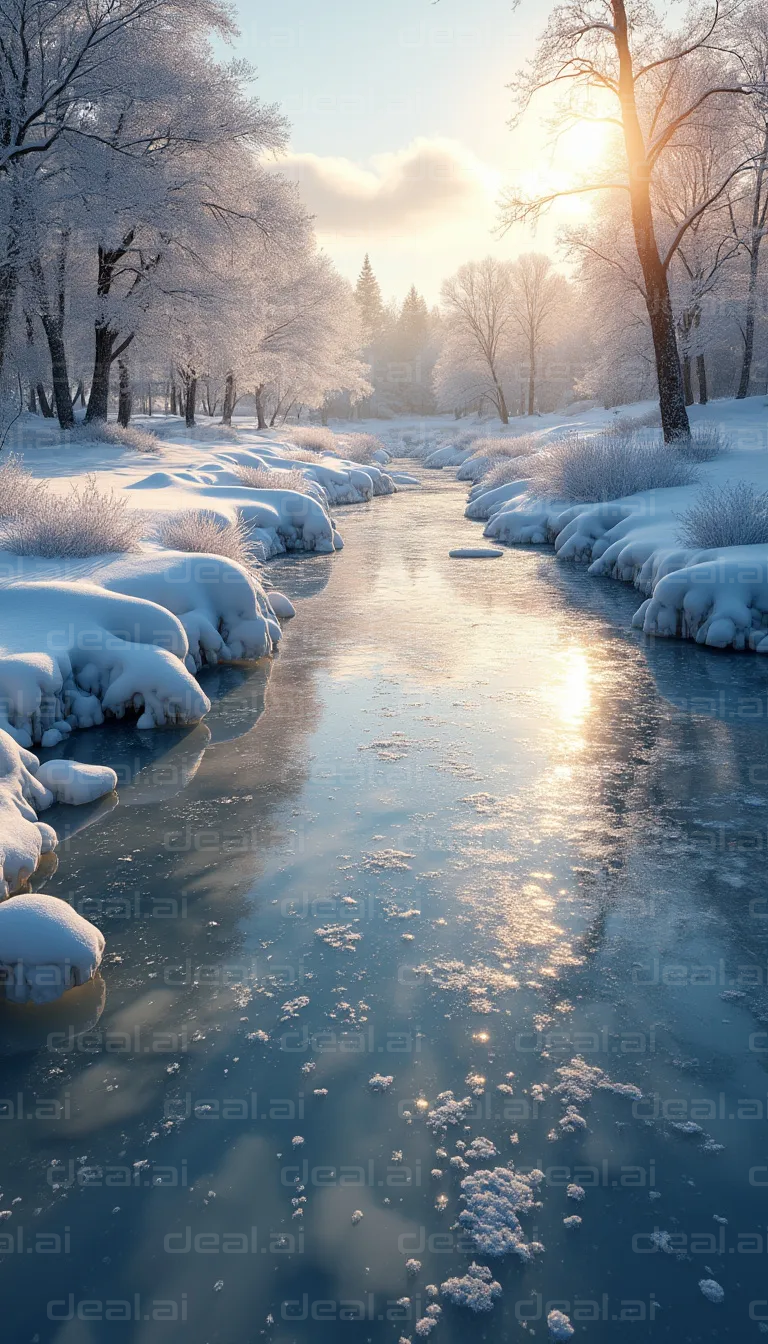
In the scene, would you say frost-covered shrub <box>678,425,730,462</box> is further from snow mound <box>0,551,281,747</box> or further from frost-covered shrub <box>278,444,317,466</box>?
frost-covered shrub <box>278,444,317,466</box>

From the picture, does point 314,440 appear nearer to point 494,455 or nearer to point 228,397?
point 494,455

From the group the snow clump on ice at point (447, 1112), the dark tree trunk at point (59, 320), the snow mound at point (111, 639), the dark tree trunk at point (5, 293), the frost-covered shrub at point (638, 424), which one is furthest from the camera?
the frost-covered shrub at point (638, 424)

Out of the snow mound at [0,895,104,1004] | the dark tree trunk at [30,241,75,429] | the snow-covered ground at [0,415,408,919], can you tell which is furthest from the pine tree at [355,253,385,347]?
the snow mound at [0,895,104,1004]

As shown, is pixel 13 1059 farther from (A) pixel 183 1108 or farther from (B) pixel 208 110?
(B) pixel 208 110

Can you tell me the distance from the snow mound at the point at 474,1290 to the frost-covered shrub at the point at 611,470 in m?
13.6

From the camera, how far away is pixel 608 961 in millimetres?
3729

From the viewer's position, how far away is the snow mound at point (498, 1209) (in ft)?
7.90

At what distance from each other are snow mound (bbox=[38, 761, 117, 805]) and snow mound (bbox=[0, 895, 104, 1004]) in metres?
1.78

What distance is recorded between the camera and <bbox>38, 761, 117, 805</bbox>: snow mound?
208 inches

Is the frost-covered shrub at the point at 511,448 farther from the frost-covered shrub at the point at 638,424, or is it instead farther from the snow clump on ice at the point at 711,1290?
the snow clump on ice at the point at 711,1290

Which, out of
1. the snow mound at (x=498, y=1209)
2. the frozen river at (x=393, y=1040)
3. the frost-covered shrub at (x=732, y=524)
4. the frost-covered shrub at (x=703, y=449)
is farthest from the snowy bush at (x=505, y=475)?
the snow mound at (x=498, y=1209)

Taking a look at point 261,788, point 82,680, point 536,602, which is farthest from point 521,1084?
point 536,602

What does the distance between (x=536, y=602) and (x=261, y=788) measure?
621cm

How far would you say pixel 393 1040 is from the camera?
127 inches
